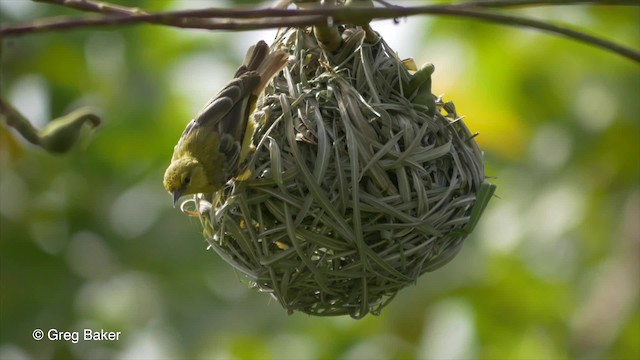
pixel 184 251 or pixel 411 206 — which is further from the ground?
Answer: pixel 411 206

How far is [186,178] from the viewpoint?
306 cm

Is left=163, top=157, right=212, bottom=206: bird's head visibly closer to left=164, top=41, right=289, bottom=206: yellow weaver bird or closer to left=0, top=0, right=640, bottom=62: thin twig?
left=164, top=41, right=289, bottom=206: yellow weaver bird

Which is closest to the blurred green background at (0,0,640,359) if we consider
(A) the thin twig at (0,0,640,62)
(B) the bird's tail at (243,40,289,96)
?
(B) the bird's tail at (243,40,289,96)

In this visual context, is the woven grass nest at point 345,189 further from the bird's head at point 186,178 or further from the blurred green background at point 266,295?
the blurred green background at point 266,295

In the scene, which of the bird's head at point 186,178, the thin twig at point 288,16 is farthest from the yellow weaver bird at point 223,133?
the thin twig at point 288,16

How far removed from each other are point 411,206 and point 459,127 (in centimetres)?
50

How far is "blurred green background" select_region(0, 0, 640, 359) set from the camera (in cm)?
623

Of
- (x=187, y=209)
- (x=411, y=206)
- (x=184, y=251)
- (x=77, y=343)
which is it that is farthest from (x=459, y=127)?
(x=77, y=343)

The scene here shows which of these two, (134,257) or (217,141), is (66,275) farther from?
(217,141)

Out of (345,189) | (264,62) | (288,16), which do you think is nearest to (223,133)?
(264,62)

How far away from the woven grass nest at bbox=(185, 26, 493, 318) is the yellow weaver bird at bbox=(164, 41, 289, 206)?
0.06 meters

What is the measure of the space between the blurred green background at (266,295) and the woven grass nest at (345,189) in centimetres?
295

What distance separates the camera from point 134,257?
21.0 ft

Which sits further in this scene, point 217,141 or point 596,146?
point 596,146
